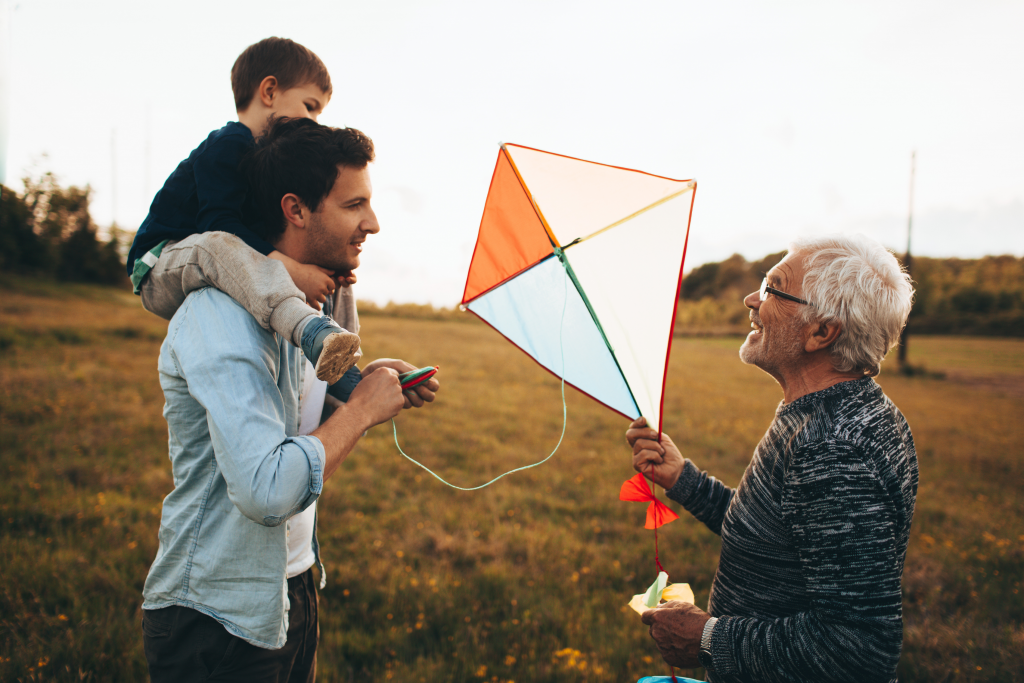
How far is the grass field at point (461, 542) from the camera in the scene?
3502mm

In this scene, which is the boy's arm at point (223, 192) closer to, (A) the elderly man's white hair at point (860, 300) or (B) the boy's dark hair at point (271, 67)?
(B) the boy's dark hair at point (271, 67)

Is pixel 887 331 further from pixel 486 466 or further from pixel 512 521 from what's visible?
pixel 486 466

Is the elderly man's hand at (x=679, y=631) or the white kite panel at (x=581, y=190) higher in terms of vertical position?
the white kite panel at (x=581, y=190)

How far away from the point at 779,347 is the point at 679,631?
1140 mm

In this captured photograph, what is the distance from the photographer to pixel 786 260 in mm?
2084

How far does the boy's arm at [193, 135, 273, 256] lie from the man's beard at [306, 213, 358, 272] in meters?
0.19

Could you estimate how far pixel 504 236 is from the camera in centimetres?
248

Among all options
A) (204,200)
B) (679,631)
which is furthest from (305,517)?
(679,631)

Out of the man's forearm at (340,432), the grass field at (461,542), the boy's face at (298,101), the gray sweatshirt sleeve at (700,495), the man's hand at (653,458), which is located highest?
the boy's face at (298,101)

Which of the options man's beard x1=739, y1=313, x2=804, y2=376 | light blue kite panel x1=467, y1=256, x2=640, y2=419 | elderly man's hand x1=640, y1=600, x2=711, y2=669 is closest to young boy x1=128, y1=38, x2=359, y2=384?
light blue kite panel x1=467, y1=256, x2=640, y2=419

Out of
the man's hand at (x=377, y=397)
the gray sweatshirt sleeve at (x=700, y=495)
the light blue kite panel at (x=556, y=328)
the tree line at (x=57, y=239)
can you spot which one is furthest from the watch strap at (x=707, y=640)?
the tree line at (x=57, y=239)

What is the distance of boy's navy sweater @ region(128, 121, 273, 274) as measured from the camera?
6.46 ft

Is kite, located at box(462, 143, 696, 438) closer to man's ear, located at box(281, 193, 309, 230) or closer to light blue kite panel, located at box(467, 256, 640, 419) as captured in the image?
light blue kite panel, located at box(467, 256, 640, 419)

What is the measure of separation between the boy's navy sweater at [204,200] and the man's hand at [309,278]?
0.13 m
